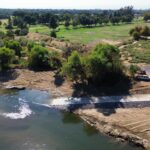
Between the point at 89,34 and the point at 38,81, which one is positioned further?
Result: the point at 89,34

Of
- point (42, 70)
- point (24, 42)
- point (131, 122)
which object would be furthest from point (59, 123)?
point (24, 42)

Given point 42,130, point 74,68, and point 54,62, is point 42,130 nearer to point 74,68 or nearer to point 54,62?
point 74,68

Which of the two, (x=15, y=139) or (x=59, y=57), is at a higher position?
(x=59, y=57)

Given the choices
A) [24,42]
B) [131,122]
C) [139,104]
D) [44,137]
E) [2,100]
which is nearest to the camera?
[44,137]

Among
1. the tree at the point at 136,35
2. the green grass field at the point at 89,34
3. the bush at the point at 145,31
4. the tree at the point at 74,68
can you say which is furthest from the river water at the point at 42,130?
the bush at the point at 145,31

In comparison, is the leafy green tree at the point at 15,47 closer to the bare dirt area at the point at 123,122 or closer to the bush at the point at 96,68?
the bush at the point at 96,68

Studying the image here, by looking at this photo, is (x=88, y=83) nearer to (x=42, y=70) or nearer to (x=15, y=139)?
(x=42, y=70)

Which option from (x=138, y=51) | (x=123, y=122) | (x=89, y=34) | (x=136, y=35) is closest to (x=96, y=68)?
(x=123, y=122)

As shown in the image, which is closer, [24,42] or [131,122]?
[131,122]
